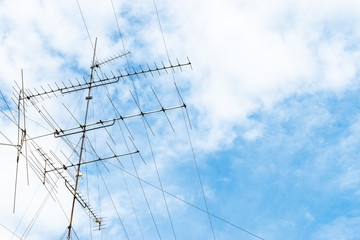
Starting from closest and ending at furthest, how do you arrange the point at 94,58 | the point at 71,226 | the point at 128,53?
1. the point at 71,226
2. the point at 94,58
3. the point at 128,53

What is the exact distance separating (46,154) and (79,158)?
104 centimetres

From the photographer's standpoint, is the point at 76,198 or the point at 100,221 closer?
the point at 76,198

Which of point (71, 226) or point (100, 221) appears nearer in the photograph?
point (71, 226)

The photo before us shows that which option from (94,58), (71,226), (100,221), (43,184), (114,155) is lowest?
(71,226)

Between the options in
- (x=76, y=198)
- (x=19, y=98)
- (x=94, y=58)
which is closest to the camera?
(x=76, y=198)

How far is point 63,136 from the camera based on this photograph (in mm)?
10453

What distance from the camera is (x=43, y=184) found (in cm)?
1037

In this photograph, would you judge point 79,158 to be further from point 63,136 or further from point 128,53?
point 128,53

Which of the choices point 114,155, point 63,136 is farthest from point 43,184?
point 114,155

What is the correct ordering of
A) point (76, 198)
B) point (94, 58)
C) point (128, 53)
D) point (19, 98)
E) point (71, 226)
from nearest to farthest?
point (71, 226) < point (76, 198) < point (19, 98) < point (94, 58) < point (128, 53)

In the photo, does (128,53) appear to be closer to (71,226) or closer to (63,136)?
(63,136)

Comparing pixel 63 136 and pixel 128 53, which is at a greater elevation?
pixel 128 53

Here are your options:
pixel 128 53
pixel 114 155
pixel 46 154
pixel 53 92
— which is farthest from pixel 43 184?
pixel 128 53

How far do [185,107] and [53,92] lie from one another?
176 inches
